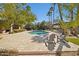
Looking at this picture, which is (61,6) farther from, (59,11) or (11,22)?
(11,22)

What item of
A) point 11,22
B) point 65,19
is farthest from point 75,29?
point 11,22

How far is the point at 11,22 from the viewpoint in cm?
671

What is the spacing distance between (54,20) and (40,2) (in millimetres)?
248

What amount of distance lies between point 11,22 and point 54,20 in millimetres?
469

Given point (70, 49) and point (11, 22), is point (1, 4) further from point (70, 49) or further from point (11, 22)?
point (70, 49)

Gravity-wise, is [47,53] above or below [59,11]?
below

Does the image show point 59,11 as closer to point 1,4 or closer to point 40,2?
point 40,2

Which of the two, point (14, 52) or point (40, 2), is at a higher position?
point (40, 2)

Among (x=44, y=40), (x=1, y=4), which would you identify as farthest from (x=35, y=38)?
(x=1, y=4)

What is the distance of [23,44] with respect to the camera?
671 centimetres

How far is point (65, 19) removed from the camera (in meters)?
6.72

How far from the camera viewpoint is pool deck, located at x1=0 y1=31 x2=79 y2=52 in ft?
22.0

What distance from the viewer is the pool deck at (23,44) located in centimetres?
670

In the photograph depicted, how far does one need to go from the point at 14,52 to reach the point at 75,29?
0.71 metres
